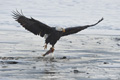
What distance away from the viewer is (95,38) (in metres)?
11.3

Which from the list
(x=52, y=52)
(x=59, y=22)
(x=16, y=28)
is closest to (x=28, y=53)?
(x=52, y=52)

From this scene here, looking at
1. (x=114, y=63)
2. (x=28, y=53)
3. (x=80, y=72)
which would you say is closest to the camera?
(x=80, y=72)

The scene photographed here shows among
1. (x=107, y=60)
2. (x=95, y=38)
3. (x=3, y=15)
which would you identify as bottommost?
(x=3, y=15)

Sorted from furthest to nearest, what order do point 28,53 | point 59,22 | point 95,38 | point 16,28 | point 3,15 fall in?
point 3,15
point 59,22
point 16,28
point 95,38
point 28,53

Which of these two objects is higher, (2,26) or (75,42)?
(75,42)

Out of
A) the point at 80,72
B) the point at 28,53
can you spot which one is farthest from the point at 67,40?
the point at 80,72

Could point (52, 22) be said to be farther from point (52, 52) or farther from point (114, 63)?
point (114, 63)

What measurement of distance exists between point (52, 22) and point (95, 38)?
3.20m

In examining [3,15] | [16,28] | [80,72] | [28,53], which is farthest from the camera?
[3,15]

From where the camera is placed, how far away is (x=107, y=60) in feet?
26.8

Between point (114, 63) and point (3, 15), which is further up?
point (114, 63)

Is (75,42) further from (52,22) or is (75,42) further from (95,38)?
(52,22)

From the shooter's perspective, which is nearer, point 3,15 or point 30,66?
point 30,66

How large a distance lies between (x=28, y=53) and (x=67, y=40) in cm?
233
